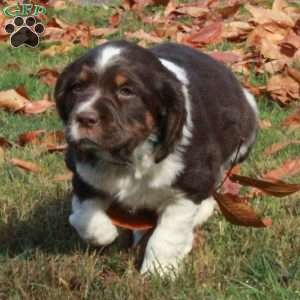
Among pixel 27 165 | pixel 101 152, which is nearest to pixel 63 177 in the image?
pixel 27 165

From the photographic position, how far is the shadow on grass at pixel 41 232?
13.6 ft

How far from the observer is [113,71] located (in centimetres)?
360

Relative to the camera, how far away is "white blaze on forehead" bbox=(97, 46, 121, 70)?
362 cm

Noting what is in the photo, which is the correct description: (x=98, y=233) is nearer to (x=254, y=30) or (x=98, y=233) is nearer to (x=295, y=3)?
(x=254, y=30)

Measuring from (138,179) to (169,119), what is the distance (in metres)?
0.33

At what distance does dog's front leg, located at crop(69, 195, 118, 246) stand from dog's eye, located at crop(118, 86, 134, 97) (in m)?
0.63

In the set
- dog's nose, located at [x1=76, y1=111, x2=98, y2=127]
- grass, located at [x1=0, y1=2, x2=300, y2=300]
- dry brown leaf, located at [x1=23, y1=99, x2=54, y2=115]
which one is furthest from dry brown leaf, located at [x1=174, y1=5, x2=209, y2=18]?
dog's nose, located at [x1=76, y1=111, x2=98, y2=127]

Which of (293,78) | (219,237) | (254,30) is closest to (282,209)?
(219,237)

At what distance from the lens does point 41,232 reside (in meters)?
4.33

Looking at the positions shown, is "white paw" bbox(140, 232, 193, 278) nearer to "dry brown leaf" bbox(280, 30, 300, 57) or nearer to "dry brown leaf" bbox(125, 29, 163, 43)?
"dry brown leaf" bbox(280, 30, 300, 57)

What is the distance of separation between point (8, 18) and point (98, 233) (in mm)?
5588

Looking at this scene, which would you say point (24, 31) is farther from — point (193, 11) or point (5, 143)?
point (5, 143)

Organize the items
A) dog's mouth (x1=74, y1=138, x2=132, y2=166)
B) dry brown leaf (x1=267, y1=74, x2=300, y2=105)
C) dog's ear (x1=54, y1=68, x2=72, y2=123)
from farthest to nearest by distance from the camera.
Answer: dry brown leaf (x1=267, y1=74, x2=300, y2=105)
dog's ear (x1=54, y1=68, x2=72, y2=123)
dog's mouth (x1=74, y1=138, x2=132, y2=166)

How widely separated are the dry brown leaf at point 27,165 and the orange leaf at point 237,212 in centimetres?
137
